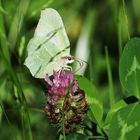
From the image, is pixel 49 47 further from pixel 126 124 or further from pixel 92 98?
pixel 126 124

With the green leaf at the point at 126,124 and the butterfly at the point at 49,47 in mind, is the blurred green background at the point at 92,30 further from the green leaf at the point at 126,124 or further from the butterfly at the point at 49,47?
the green leaf at the point at 126,124

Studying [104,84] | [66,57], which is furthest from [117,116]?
[104,84]

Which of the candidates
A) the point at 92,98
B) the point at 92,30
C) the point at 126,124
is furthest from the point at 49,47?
the point at 92,30

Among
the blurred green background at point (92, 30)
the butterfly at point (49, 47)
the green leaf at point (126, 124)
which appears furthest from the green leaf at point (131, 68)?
the blurred green background at point (92, 30)

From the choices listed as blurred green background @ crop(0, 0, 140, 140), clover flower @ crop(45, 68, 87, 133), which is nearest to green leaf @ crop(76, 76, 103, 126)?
clover flower @ crop(45, 68, 87, 133)

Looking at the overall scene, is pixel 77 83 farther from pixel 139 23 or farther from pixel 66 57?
pixel 139 23

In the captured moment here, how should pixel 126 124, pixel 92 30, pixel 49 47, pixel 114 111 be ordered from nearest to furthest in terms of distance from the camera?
pixel 126 124, pixel 114 111, pixel 49 47, pixel 92 30
